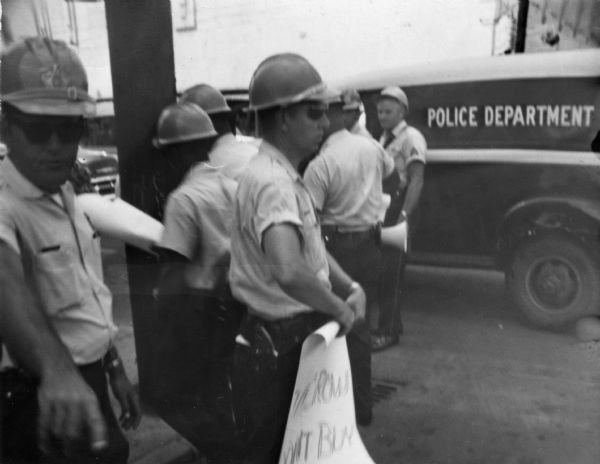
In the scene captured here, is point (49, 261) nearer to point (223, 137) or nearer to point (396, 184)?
point (223, 137)

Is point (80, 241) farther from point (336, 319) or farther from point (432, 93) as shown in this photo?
point (432, 93)

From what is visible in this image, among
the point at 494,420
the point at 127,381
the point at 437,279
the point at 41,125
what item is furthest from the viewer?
the point at 494,420

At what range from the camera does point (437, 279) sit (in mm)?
2848

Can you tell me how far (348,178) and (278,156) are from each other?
0.36 meters

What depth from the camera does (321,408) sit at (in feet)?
8.74

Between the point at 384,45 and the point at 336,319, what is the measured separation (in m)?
1.09

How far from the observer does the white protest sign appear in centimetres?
261

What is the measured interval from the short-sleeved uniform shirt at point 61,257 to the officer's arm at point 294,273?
0.64m

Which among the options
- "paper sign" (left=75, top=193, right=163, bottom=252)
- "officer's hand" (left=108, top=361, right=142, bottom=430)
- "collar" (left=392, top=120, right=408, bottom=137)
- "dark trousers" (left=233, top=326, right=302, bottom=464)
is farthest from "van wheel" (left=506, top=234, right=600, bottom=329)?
"officer's hand" (left=108, top=361, right=142, bottom=430)

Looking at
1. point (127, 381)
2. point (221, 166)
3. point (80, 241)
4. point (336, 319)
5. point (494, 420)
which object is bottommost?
point (494, 420)

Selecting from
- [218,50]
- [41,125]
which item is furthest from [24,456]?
[218,50]

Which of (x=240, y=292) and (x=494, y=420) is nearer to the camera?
(x=240, y=292)

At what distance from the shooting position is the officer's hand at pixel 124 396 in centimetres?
252

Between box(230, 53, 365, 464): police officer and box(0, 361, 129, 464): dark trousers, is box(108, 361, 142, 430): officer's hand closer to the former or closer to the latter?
box(0, 361, 129, 464): dark trousers
